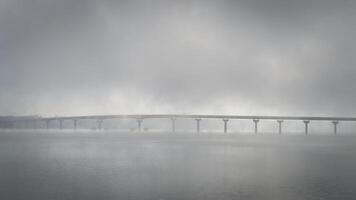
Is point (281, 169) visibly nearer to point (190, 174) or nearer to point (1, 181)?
point (190, 174)

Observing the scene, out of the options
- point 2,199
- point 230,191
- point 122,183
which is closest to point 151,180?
point 122,183

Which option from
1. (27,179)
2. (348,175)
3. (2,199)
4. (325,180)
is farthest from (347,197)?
(27,179)

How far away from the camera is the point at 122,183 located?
5719 cm

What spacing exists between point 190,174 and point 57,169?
2424 centimetres

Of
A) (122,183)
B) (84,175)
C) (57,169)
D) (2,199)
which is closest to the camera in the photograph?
(2,199)

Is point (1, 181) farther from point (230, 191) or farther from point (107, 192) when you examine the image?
point (230, 191)

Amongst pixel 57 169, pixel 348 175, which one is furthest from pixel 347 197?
pixel 57 169

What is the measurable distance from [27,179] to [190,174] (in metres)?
25.3

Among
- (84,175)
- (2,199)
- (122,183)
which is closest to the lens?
(2,199)

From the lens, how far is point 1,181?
2277 inches

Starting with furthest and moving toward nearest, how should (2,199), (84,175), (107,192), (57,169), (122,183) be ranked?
(57,169) → (84,175) → (122,183) → (107,192) → (2,199)

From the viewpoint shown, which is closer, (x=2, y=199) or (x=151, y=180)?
(x=2, y=199)

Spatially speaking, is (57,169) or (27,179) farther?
(57,169)

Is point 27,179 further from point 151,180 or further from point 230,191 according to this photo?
point 230,191
